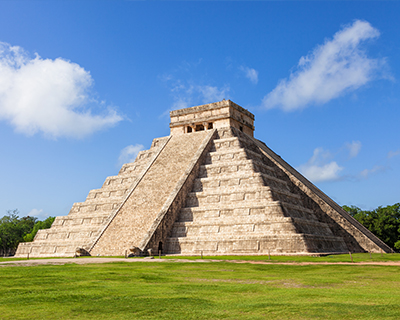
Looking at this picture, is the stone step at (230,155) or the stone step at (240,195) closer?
the stone step at (240,195)

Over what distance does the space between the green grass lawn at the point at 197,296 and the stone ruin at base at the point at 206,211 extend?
10032 mm

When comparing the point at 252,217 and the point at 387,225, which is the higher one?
the point at 387,225

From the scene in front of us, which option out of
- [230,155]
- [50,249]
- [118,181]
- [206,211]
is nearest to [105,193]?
[118,181]

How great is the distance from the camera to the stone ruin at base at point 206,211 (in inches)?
825

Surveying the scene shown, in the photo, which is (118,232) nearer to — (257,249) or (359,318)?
(257,249)

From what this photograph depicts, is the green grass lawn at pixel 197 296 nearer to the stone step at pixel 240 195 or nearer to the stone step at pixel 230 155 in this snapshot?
the stone step at pixel 240 195

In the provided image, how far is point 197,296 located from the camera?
7266 millimetres

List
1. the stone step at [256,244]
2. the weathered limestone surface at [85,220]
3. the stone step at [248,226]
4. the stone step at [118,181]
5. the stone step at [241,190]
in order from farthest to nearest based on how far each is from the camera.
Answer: the stone step at [118,181]
the weathered limestone surface at [85,220]
the stone step at [241,190]
the stone step at [248,226]
the stone step at [256,244]

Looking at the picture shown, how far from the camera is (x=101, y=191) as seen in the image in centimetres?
2959

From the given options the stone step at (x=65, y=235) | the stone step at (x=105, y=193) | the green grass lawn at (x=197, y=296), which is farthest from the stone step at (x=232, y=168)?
the green grass lawn at (x=197, y=296)

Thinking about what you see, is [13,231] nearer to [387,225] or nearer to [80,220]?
[80,220]

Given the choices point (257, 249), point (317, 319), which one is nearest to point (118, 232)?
point (257, 249)

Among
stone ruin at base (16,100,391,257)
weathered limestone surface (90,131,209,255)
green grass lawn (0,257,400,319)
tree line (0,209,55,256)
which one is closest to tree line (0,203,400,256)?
tree line (0,209,55,256)

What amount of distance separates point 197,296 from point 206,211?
52.2 ft
